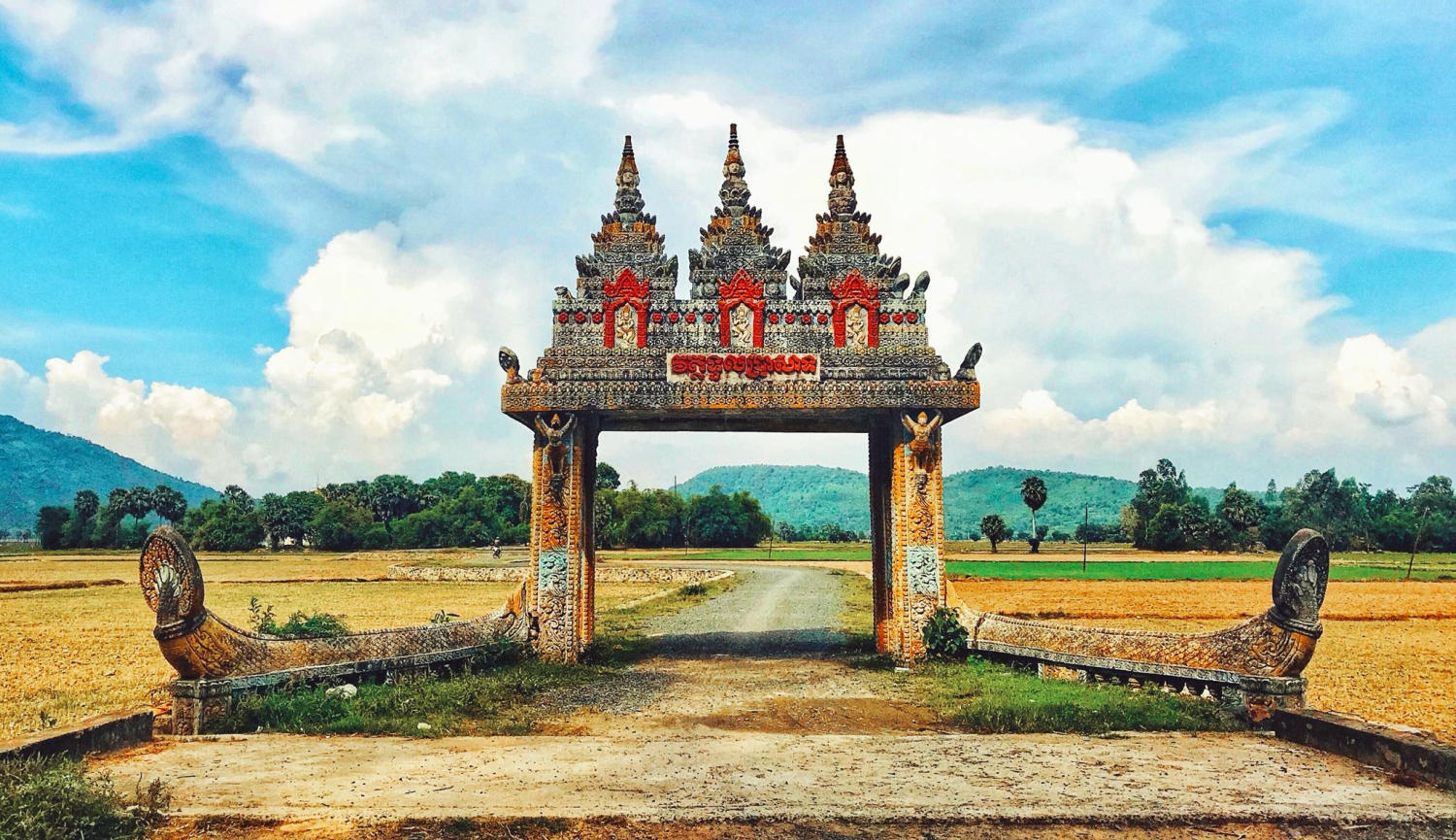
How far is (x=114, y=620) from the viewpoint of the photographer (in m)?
24.0

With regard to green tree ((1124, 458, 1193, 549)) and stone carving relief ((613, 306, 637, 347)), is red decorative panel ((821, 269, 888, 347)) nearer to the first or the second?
stone carving relief ((613, 306, 637, 347))

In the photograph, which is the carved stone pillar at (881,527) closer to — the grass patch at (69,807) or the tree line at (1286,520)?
the grass patch at (69,807)

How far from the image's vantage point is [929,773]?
7215 millimetres

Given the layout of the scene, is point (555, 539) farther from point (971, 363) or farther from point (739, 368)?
point (971, 363)

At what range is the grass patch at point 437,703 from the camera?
9.09 meters

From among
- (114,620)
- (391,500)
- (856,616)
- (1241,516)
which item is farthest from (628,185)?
(391,500)

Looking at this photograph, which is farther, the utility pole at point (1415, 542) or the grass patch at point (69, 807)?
the utility pole at point (1415, 542)

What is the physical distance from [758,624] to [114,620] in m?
16.4

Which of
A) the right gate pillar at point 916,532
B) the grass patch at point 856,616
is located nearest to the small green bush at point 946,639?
the right gate pillar at point 916,532

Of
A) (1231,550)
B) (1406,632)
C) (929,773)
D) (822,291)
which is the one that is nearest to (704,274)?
(822,291)

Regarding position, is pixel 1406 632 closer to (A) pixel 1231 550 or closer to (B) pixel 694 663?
(B) pixel 694 663

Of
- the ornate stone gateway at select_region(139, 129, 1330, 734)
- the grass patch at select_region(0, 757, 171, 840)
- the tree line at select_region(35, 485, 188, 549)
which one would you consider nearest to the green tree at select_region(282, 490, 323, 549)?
the tree line at select_region(35, 485, 188, 549)

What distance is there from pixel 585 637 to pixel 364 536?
249ft

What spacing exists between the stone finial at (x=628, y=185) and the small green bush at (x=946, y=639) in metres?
7.52
